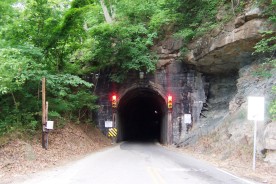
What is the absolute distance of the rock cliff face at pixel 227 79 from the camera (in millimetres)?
14250

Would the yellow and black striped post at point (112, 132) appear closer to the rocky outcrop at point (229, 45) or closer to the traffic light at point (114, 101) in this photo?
the traffic light at point (114, 101)

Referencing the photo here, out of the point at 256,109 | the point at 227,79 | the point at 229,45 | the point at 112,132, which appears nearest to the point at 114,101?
the point at 112,132

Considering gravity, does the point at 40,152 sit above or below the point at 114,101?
below

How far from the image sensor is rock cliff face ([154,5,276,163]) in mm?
14250

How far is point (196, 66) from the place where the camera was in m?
22.2

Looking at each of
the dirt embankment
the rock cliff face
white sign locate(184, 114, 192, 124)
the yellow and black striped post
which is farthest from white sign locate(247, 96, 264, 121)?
the yellow and black striped post

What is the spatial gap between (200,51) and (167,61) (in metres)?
4.01

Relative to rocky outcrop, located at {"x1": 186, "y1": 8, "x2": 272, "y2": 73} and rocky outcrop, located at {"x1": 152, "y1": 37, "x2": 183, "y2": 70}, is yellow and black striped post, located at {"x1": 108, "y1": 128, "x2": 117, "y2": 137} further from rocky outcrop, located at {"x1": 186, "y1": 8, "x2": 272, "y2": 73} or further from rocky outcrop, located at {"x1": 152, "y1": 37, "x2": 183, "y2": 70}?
rocky outcrop, located at {"x1": 186, "y1": 8, "x2": 272, "y2": 73}

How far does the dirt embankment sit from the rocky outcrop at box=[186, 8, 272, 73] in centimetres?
938

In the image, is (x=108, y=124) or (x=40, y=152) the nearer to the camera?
(x=40, y=152)

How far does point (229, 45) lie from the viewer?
16.8m

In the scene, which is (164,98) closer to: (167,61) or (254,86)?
(167,61)

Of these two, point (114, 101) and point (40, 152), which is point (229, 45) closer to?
point (114, 101)

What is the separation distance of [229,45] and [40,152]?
11439mm
